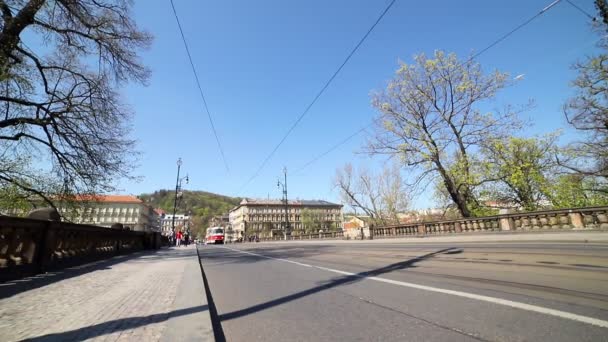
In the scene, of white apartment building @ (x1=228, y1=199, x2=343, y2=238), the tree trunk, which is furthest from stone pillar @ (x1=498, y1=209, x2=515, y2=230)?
white apartment building @ (x1=228, y1=199, x2=343, y2=238)

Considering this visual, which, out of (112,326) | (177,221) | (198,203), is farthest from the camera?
(198,203)

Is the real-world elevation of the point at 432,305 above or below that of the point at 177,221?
below

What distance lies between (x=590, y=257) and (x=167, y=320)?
8.33 m

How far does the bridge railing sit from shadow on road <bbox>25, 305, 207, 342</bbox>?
4452 mm

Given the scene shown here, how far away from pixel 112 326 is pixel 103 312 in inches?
30.5

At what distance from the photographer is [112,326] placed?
2.83m

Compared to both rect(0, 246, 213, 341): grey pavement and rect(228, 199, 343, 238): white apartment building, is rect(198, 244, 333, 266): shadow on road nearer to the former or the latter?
rect(0, 246, 213, 341): grey pavement

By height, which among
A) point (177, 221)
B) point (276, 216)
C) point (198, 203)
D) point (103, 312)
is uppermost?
point (198, 203)

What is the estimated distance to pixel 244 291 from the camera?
515 cm

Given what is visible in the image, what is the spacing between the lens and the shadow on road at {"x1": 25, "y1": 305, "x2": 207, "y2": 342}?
2472 mm

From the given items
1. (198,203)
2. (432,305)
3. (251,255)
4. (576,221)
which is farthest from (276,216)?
(432,305)

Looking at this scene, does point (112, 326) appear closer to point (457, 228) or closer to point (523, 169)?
point (457, 228)

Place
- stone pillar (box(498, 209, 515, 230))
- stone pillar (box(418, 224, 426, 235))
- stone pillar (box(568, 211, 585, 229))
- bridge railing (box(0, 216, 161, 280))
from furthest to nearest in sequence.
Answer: stone pillar (box(418, 224, 426, 235)) < stone pillar (box(498, 209, 515, 230)) < stone pillar (box(568, 211, 585, 229)) < bridge railing (box(0, 216, 161, 280))

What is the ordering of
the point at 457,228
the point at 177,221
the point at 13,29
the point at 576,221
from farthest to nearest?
the point at 177,221
the point at 457,228
the point at 576,221
the point at 13,29
